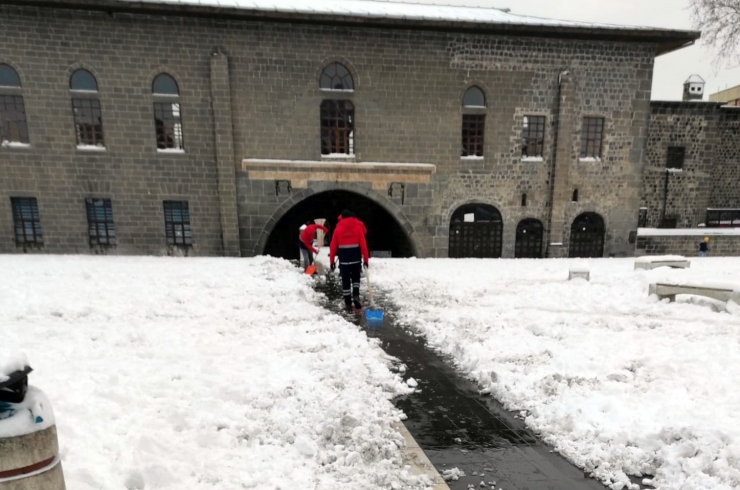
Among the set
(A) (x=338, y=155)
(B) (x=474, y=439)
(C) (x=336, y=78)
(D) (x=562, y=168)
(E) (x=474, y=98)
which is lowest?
(B) (x=474, y=439)

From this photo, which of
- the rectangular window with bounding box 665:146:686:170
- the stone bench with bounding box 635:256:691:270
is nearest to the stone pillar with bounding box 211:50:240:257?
the stone bench with bounding box 635:256:691:270

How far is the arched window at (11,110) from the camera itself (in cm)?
1438

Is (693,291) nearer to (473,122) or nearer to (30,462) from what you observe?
(30,462)

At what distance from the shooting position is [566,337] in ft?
21.4

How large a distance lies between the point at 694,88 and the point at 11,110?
36.2 meters

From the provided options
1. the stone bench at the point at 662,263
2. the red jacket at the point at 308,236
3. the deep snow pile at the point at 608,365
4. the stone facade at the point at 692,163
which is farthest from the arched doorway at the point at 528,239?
the stone facade at the point at 692,163

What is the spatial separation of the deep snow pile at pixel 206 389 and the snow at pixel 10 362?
0.05 metres

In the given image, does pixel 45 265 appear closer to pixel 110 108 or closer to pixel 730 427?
pixel 110 108

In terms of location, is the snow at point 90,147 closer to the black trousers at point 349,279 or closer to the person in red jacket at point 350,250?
the person in red jacket at point 350,250

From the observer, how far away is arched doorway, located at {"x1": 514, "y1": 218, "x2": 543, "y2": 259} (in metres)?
17.9

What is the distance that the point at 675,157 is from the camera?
78.5 feet

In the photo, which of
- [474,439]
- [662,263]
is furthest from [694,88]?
[474,439]

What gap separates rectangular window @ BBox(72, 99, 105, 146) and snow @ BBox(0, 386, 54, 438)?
16.1 meters

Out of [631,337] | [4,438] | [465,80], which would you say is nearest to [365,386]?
[4,438]
